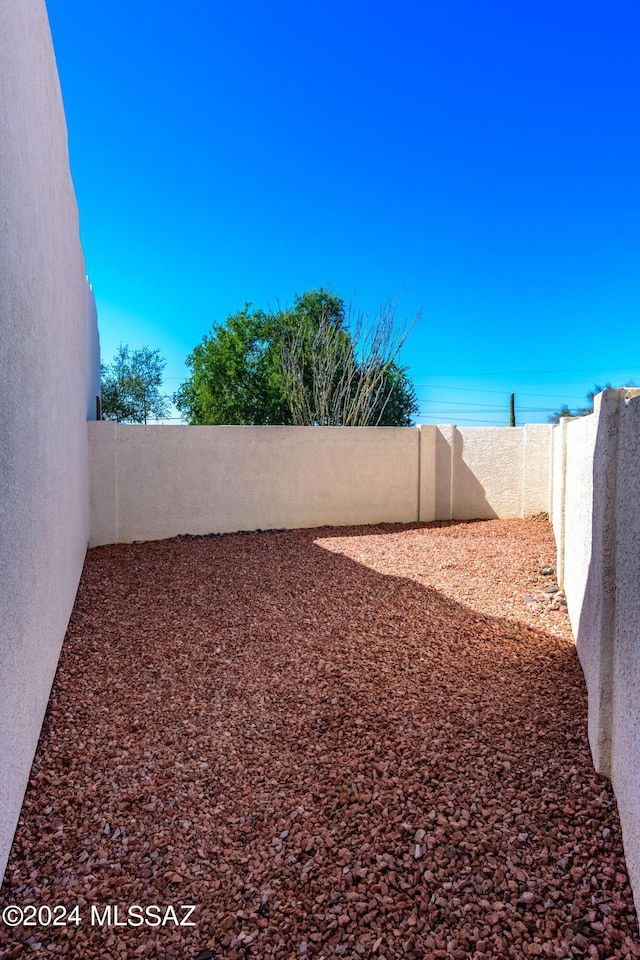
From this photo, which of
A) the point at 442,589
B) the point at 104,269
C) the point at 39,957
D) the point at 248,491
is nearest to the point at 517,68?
the point at 104,269

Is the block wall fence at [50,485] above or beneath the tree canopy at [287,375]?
beneath

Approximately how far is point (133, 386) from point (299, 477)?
41.5 ft

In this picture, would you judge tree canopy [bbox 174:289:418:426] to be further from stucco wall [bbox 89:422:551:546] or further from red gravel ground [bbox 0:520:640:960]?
red gravel ground [bbox 0:520:640:960]

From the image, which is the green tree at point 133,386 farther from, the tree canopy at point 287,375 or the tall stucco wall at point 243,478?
the tall stucco wall at point 243,478

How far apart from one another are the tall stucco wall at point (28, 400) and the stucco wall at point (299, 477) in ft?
13.8

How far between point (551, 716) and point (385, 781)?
1071 mm

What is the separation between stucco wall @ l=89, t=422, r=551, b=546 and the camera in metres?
8.44

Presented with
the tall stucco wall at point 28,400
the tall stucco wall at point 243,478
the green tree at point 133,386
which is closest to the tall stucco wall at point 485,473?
the tall stucco wall at point 243,478

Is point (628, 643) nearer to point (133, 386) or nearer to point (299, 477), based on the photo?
point (299, 477)

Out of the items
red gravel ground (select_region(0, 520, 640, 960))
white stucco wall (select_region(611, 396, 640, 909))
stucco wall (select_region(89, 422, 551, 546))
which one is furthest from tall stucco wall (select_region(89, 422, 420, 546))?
white stucco wall (select_region(611, 396, 640, 909))

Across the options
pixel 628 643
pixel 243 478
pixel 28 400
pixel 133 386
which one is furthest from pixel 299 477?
pixel 133 386

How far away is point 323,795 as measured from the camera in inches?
91.0

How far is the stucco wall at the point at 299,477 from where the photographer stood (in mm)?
8438

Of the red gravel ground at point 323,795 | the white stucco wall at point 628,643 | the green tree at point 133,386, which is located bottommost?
the red gravel ground at point 323,795
